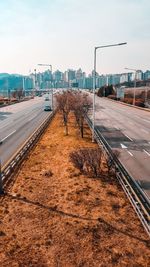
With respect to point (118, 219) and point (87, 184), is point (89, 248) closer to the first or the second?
point (118, 219)

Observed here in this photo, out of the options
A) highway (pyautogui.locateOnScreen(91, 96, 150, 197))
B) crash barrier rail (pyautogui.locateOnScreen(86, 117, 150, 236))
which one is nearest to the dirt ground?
crash barrier rail (pyautogui.locateOnScreen(86, 117, 150, 236))

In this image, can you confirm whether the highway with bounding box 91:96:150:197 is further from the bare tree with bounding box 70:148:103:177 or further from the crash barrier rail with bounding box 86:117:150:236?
the bare tree with bounding box 70:148:103:177

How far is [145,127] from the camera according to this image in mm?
45031

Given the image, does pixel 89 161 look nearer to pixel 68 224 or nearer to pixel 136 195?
pixel 136 195

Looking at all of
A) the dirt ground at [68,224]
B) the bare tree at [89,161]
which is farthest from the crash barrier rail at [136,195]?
the bare tree at [89,161]

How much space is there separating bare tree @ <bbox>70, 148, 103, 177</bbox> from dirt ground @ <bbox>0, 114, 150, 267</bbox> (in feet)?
2.17

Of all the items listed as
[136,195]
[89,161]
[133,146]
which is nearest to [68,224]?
[136,195]

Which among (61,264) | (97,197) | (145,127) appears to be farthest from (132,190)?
(145,127)

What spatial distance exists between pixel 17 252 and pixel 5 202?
4964 millimetres

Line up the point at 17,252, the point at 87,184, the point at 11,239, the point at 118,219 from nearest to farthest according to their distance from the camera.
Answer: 1. the point at 17,252
2. the point at 11,239
3. the point at 118,219
4. the point at 87,184

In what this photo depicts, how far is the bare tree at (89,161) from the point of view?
21031 mm

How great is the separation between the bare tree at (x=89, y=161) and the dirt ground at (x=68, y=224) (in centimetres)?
66

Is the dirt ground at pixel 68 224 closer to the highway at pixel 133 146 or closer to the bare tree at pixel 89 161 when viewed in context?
the bare tree at pixel 89 161

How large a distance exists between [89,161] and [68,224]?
7.14m
